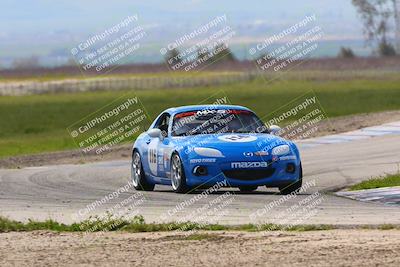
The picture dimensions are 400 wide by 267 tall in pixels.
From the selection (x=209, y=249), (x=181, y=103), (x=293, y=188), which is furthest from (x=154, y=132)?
(x=181, y=103)

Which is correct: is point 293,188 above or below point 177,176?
below

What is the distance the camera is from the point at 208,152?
58.0ft

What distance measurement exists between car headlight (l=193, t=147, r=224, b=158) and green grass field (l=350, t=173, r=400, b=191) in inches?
79.9

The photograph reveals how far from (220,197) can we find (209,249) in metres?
5.73

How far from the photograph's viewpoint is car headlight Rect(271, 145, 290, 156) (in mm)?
17594

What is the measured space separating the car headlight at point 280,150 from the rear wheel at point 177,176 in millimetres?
1334

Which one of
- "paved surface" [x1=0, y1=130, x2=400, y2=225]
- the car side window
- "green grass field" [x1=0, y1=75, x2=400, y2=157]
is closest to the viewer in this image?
"paved surface" [x1=0, y1=130, x2=400, y2=225]

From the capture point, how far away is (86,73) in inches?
5669

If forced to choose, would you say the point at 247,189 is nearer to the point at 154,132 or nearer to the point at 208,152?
the point at 208,152

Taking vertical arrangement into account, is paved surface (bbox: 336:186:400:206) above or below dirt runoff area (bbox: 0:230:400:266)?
below

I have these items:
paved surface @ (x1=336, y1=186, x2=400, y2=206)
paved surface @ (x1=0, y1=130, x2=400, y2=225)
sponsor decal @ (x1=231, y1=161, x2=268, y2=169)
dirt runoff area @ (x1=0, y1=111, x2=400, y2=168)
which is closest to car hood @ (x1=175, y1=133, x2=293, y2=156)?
sponsor decal @ (x1=231, y1=161, x2=268, y2=169)

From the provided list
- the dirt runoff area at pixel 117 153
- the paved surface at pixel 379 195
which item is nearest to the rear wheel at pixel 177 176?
the paved surface at pixel 379 195

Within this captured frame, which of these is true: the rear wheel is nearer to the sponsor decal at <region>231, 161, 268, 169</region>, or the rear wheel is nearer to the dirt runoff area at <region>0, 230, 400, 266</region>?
the sponsor decal at <region>231, 161, 268, 169</region>

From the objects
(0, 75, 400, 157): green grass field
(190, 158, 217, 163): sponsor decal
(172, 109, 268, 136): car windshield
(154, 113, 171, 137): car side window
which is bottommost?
(0, 75, 400, 157): green grass field
